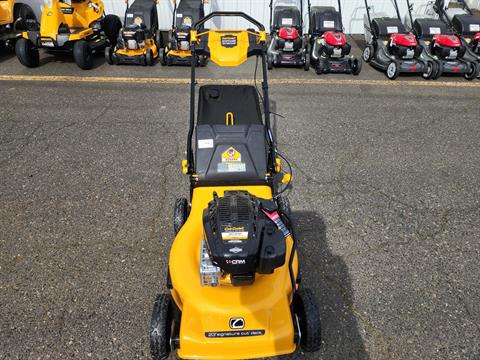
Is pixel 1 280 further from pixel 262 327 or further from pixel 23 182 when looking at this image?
pixel 262 327

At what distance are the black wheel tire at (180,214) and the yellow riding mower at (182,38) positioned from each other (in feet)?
15.3

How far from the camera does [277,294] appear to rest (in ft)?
6.78

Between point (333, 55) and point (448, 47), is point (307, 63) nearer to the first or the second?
point (333, 55)

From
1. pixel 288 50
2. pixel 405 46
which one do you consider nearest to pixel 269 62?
pixel 288 50

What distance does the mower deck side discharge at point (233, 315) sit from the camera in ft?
6.39

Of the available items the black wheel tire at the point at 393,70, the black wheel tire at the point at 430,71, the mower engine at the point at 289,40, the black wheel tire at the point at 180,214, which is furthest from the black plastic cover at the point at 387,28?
the black wheel tire at the point at 180,214

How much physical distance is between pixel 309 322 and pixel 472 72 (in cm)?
703

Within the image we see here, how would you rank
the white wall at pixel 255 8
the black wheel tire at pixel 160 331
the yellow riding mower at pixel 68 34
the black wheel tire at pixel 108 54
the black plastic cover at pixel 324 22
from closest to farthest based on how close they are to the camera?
1. the black wheel tire at pixel 160 331
2. the yellow riding mower at pixel 68 34
3. the black wheel tire at pixel 108 54
4. the black plastic cover at pixel 324 22
5. the white wall at pixel 255 8

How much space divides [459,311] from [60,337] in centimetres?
293

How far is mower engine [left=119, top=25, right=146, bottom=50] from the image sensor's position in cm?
683

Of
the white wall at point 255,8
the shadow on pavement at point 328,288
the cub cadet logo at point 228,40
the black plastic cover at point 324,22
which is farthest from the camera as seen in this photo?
the white wall at point 255,8

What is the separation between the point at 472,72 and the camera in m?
6.98

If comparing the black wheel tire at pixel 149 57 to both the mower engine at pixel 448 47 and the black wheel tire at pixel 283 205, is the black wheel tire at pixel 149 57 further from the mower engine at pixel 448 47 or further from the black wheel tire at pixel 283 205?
the mower engine at pixel 448 47

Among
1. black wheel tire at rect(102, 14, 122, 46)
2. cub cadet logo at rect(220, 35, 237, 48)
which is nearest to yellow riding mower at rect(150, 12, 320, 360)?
cub cadet logo at rect(220, 35, 237, 48)
